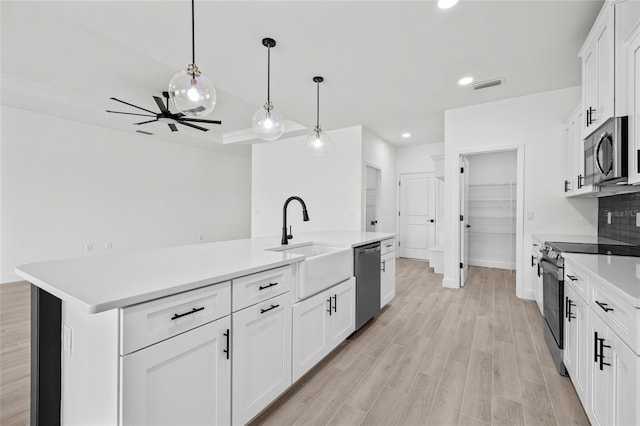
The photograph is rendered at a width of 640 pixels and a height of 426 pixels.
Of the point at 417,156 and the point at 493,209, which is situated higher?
the point at 417,156

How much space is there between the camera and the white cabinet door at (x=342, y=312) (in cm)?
223

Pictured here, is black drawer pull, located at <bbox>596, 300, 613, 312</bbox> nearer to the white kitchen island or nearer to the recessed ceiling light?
the white kitchen island

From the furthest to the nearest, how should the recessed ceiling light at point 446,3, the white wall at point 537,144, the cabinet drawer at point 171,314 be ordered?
the white wall at point 537,144
the recessed ceiling light at point 446,3
the cabinet drawer at point 171,314

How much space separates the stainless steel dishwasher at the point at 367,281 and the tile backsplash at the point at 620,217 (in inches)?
85.2

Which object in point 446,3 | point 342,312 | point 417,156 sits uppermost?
point 446,3

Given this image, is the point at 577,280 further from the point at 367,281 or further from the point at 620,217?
the point at 620,217

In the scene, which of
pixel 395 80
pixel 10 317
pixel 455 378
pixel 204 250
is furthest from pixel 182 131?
pixel 455 378

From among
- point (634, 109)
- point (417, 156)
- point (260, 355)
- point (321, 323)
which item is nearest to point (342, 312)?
point (321, 323)

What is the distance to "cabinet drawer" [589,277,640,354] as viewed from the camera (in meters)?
1.03

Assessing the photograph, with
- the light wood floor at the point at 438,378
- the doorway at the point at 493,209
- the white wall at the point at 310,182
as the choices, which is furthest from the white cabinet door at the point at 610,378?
the doorway at the point at 493,209

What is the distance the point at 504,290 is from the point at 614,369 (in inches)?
131

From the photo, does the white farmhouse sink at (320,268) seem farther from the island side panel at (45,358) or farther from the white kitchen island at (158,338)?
the island side panel at (45,358)

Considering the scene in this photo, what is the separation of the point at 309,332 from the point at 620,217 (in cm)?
323

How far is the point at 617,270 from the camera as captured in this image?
1451mm
